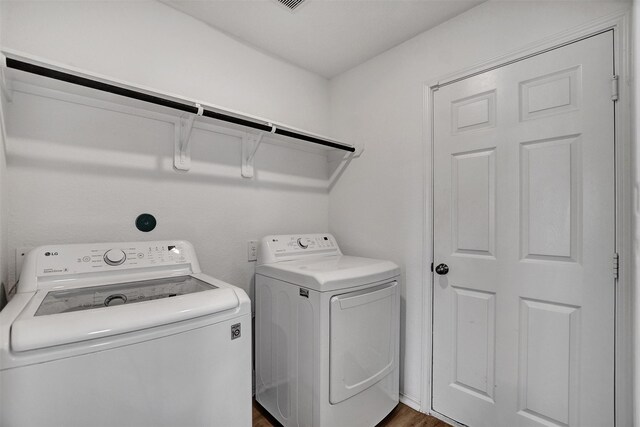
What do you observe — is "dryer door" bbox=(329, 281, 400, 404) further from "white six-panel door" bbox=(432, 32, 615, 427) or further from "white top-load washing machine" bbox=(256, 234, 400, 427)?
"white six-panel door" bbox=(432, 32, 615, 427)

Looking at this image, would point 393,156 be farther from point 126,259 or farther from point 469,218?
point 126,259

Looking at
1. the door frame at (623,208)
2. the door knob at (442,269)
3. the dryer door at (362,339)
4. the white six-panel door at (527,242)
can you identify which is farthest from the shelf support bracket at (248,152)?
the door frame at (623,208)

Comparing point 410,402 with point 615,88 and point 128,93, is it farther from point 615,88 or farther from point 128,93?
point 128,93

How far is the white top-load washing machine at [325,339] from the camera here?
143cm

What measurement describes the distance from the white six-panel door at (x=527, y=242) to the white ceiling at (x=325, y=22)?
47cm

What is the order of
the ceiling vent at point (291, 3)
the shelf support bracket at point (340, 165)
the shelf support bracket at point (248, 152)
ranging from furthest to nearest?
the shelf support bracket at point (340, 165) → the shelf support bracket at point (248, 152) → the ceiling vent at point (291, 3)

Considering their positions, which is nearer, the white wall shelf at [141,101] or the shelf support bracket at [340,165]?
the white wall shelf at [141,101]

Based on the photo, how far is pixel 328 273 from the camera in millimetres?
1469

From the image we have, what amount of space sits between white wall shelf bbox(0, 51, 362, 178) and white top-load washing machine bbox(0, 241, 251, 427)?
0.68 metres

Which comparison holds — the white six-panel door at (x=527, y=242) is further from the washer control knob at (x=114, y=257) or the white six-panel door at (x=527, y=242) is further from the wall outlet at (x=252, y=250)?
the washer control knob at (x=114, y=257)

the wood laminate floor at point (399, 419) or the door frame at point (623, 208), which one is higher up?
the door frame at point (623, 208)

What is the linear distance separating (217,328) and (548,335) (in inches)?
59.8

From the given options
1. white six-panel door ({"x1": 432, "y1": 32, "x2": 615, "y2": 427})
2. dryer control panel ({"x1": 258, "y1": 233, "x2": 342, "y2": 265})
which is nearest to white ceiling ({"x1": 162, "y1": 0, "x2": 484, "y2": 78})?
white six-panel door ({"x1": 432, "y1": 32, "x2": 615, "y2": 427})

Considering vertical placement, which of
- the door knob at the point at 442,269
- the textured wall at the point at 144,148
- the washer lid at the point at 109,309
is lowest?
the door knob at the point at 442,269
